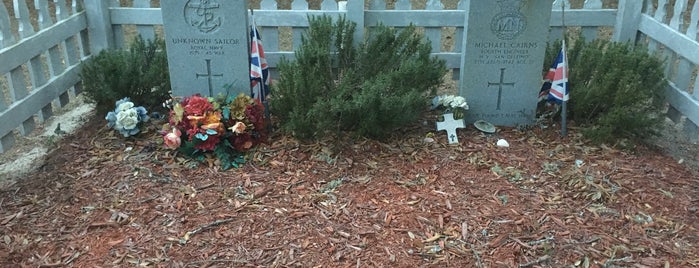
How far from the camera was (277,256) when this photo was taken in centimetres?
327

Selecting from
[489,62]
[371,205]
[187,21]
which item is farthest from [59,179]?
[489,62]

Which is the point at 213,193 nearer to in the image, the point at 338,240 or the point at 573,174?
the point at 338,240

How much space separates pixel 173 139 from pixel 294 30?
6.16 feet

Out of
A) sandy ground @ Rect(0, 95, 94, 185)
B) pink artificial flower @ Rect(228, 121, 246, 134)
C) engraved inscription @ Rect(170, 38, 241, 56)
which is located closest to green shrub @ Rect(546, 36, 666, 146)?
pink artificial flower @ Rect(228, 121, 246, 134)

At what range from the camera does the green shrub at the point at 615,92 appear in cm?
448

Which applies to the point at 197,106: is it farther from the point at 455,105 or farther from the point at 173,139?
the point at 455,105

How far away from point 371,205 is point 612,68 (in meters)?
2.34

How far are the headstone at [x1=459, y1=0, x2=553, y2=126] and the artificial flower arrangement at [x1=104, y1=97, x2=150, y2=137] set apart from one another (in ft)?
8.44

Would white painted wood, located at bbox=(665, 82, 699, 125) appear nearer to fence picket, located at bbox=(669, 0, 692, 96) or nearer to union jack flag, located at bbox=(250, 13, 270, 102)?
fence picket, located at bbox=(669, 0, 692, 96)

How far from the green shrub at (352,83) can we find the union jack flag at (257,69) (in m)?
0.18

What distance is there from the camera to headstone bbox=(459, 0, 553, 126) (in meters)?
4.63

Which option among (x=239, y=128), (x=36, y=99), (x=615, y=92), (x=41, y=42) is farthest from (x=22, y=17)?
(x=615, y=92)

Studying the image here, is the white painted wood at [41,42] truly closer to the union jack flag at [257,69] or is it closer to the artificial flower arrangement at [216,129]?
the artificial flower arrangement at [216,129]

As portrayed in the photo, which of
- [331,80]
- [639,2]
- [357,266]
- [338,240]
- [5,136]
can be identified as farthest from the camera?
[639,2]
